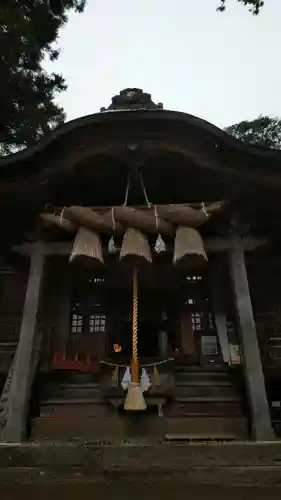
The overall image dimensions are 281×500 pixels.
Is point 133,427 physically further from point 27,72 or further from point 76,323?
point 27,72

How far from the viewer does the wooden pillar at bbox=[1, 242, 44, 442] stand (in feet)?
19.0

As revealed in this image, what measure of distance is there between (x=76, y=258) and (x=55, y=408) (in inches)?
100

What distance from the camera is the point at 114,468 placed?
304 cm

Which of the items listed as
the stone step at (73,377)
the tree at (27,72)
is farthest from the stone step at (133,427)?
the tree at (27,72)

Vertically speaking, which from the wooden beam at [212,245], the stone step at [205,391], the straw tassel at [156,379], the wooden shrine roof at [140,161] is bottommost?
the stone step at [205,391]

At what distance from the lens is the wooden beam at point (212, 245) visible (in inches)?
276

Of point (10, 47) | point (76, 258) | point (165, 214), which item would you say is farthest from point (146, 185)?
point (10, 47)

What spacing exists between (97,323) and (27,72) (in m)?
9.15

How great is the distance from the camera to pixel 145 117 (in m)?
7.08

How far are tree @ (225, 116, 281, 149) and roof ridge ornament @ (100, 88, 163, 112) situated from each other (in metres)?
14.8

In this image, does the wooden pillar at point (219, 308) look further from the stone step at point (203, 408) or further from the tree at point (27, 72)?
the tree at point (27, 72)

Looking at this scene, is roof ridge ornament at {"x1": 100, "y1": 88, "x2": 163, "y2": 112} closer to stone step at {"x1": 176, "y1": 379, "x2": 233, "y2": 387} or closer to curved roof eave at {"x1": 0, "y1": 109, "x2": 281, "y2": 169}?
curved roof eave at {"x1": 0, "y1": 109, "x2": 281, "y2": 169}

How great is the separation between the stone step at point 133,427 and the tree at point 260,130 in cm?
1834

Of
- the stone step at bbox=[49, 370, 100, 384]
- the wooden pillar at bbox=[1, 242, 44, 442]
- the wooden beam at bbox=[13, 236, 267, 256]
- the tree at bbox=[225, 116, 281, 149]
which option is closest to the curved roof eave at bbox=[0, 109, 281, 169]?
the wooden beam at bbox=[13, 236, 267, 256]
